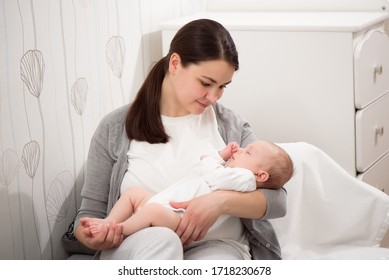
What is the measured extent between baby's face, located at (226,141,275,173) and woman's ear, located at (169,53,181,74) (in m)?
0.20

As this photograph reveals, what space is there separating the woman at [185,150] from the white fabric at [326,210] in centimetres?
19

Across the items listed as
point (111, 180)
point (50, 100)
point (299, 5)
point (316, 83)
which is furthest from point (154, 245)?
point (299, 5)

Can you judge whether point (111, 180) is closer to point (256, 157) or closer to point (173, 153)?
point (173, 153)

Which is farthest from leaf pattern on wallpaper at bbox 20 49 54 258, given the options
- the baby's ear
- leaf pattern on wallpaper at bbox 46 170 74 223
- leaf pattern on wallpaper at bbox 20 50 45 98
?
the baby's ear

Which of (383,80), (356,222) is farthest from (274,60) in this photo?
(356,222)

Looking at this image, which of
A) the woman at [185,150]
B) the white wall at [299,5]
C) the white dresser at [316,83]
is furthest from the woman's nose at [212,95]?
the white wall at [299,5]

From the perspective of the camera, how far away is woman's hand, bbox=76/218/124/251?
1217 mm

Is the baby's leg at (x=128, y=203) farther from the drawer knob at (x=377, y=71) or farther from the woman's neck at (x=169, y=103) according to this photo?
the drawer knob at (x=377, y=71)

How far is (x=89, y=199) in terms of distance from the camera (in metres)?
1.36

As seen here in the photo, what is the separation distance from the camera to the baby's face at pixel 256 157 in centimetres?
126

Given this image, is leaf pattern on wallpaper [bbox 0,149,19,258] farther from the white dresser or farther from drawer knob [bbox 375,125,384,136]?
drawer knob [bbox 375,125,384,136]

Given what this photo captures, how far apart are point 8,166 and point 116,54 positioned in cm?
44

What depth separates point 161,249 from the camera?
1.16 metres
